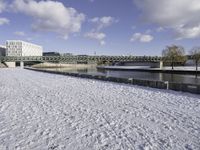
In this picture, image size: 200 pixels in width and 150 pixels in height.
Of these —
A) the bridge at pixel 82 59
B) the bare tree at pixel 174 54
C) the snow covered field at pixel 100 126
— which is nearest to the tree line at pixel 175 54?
the bare tree at pixel 174 54

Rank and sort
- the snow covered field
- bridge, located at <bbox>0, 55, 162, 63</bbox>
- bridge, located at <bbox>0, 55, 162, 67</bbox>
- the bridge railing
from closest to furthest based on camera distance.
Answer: the snow covered field, bridge, located at <bbox>0, 55, 162, 67</bbox>, bridge, located at <bbox>0, 55, 162, 63</bbox>, the bridge railing

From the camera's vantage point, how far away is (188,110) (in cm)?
1156

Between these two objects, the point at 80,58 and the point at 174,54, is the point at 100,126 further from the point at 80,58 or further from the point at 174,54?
the point at 80,58

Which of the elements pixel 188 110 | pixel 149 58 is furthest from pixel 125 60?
pixel 188 110

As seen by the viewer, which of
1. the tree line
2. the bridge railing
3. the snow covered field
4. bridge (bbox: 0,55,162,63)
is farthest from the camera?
the bridge railing

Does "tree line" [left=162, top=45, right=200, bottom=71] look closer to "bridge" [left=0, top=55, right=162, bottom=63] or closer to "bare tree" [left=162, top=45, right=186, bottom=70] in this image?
"bare tree" [left=162, top=45, right=186, bottom=70]

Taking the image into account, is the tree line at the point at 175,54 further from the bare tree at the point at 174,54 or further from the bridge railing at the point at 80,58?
the bridge railing at the point at 80,58

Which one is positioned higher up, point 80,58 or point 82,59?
point 80,58

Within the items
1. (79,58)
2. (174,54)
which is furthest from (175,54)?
(79,58)

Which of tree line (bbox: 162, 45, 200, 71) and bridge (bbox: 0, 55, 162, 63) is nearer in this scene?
tree line (bbox: 162, 45, 200, 71)

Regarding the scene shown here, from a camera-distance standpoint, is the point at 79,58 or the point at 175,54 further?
the point at 79,58

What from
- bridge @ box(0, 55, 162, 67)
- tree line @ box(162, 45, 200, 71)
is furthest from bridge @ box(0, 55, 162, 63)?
tree line @ box(162, 45, 200, 71)

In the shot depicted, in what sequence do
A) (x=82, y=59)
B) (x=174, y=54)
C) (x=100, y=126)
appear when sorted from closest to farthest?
(x=100, y=126) < (x=174, y=54) < (x=82, y=59)

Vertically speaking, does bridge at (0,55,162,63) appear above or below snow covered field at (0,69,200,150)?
above
